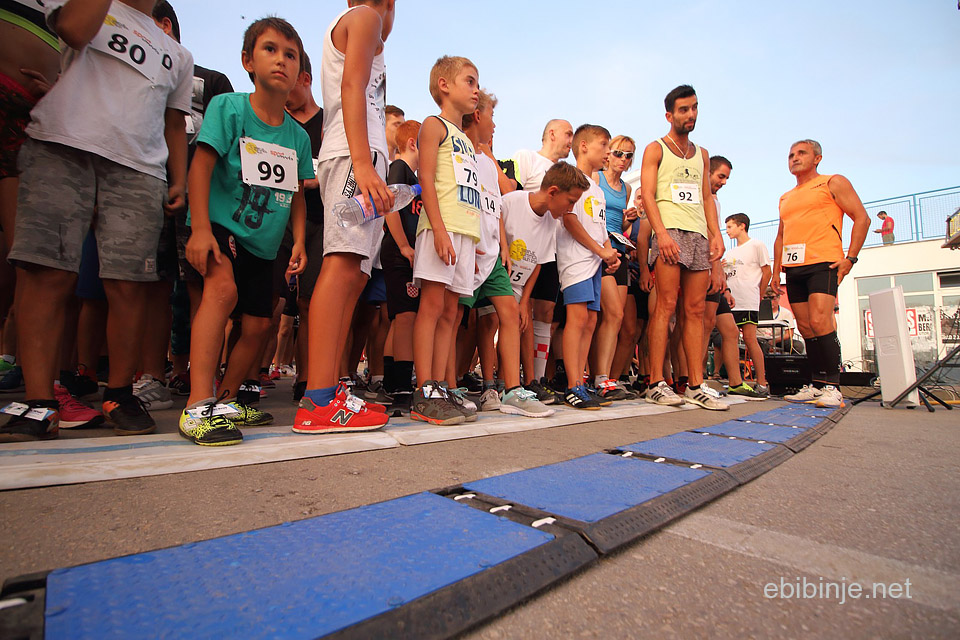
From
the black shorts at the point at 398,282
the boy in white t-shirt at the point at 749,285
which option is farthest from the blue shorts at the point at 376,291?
the boy in white t-shirt at the point at 749,285

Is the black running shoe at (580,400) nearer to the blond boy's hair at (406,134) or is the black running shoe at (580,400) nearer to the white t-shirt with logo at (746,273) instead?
the blond boy's hair at (406,134)

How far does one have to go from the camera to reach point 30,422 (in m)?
1.57

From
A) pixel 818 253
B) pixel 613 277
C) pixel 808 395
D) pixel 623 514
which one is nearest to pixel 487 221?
pixel 613 277

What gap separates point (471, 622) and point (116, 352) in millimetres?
1890

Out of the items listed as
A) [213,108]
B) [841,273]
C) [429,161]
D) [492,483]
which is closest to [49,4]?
[213,108]

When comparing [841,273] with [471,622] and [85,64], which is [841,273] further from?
[85,64]

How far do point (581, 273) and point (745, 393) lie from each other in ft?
8.80

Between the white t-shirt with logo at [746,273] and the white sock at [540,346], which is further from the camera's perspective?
the white t-shirt with logo at [746,273]

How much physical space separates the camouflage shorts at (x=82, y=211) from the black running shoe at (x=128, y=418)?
1.57 ft

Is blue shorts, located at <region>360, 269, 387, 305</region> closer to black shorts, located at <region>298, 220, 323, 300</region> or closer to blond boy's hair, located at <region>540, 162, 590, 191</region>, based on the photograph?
black shorts, located at <region>298, 220, 323, 300</region>

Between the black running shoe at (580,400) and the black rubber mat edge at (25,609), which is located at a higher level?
the black rubber mat edge at (25,609)

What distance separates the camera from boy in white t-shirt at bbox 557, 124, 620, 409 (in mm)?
3328

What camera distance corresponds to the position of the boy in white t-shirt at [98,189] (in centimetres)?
164

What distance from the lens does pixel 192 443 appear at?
5.32ft
